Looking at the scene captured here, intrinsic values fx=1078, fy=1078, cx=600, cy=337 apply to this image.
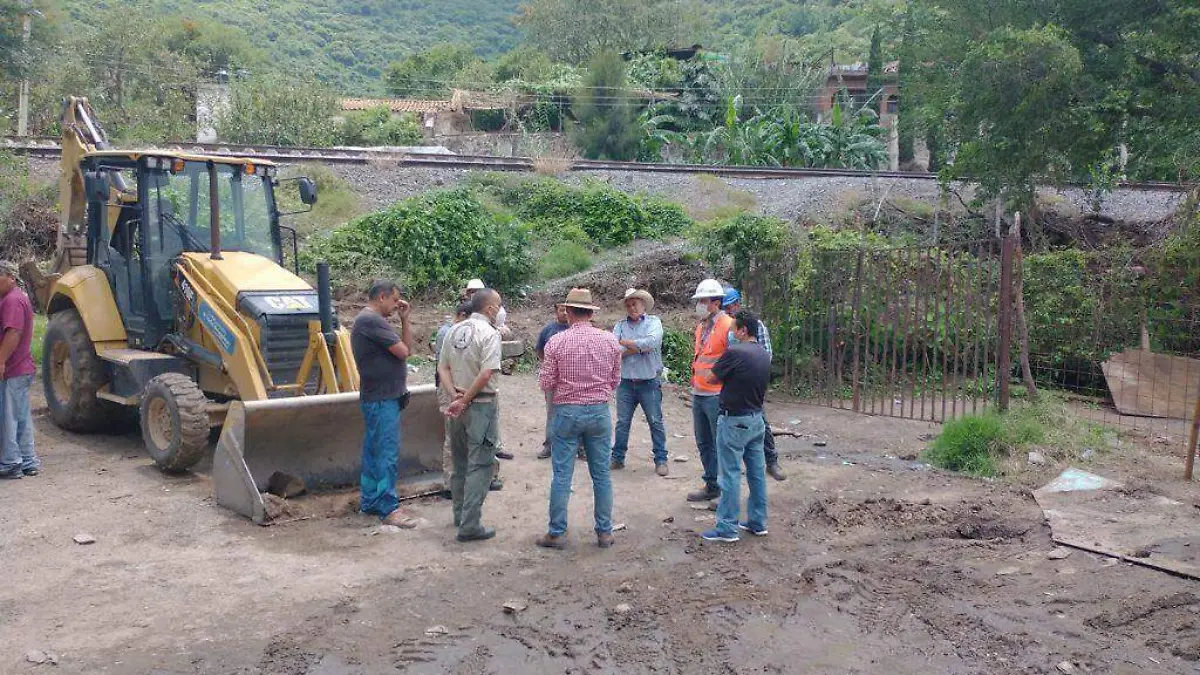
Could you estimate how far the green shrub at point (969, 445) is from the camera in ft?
32.6

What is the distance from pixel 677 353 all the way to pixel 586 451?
775 cm

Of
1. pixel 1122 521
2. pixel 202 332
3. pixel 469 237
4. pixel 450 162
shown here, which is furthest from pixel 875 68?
pixel 202 332

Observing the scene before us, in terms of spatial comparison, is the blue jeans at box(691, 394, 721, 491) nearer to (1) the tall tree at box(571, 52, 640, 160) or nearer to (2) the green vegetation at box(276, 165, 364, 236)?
(2) the green vegetation at box(276, 165, 364, 236)

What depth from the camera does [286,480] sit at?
336 inches

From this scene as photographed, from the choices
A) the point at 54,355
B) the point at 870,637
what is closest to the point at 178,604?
the point at 870,637

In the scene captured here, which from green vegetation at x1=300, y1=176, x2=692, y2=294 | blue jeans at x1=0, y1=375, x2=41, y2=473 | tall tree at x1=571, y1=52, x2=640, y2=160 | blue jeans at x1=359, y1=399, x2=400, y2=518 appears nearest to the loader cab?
blue jeans at x1=0, y1=375, x2=41, y2=473

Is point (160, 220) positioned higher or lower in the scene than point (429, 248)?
higher

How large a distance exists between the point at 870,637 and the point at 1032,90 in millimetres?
13729

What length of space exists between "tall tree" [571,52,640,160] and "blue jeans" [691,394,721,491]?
2706cm

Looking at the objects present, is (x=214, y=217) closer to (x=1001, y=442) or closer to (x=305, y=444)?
(x=305, y=444)

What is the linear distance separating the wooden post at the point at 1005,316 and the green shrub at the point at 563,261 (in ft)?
29.0

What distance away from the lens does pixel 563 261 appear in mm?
18484

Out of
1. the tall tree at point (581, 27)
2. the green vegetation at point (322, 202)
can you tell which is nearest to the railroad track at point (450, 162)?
the green vegetation at point (322, 202)

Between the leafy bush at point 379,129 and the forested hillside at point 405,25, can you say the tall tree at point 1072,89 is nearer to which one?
the leafy bush at point 379,129
